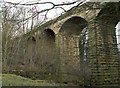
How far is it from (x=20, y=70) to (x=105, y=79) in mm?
5971

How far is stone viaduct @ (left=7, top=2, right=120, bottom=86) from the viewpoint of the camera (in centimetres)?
1270

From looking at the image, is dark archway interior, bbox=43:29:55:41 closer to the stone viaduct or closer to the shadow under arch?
the stone viaduct

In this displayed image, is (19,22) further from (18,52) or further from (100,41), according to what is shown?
(18,52)

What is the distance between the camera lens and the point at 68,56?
18219 millimetres

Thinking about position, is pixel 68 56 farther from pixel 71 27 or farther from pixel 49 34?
pixel 49 34

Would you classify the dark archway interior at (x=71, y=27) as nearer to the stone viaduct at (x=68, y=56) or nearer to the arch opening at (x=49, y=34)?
the stone viaduct at (x=68, y=56)

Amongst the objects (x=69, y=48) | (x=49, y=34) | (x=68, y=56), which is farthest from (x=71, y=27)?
(x=49, y=34)

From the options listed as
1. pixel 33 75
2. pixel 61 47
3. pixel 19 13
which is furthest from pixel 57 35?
pixel 19 13

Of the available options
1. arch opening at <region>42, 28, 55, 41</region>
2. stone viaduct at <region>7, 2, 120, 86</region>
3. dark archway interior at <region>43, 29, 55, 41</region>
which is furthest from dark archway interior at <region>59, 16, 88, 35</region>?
dark archway interior at <region>43, 29, 55, 41</region>

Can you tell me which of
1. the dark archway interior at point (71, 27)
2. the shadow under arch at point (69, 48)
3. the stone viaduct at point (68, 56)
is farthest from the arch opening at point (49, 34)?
the dark archway interior at point (71, 27)

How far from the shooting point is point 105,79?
40.7ft

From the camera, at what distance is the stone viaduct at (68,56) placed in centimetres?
1270

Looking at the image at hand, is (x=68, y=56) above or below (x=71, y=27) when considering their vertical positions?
below

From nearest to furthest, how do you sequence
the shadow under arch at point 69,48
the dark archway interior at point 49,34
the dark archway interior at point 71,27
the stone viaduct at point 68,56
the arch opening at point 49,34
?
the stone viaduct at point 68,56, the dark archway interior at point 71,27, the shadow under arch at point 69,48, the arch opening at point 49,34, the dark archway interior at point 49,34
